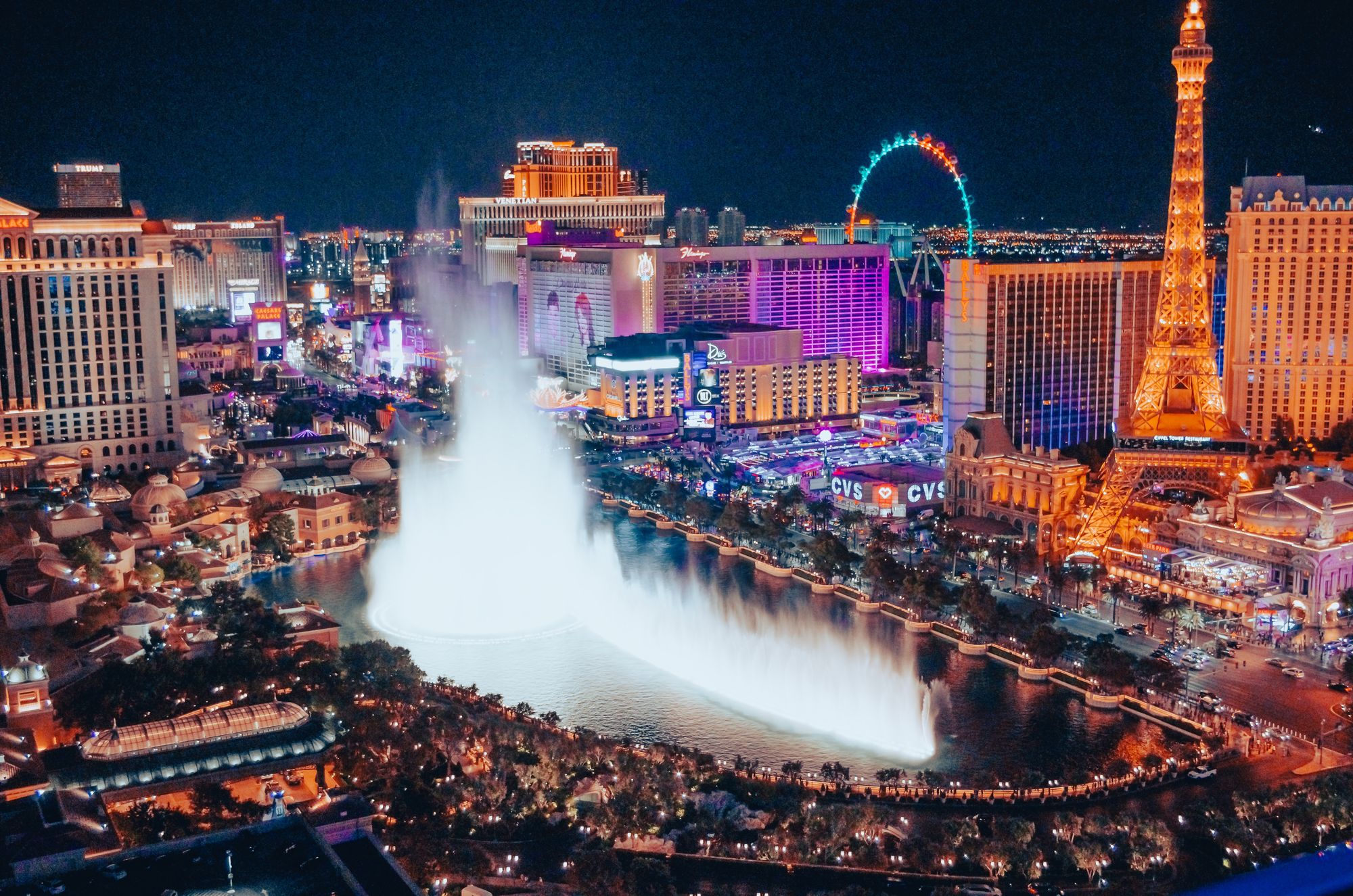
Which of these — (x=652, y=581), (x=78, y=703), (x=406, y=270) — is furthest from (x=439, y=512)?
(x=406, y=270)

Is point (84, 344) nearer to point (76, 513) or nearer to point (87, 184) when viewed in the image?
point (76, 513)

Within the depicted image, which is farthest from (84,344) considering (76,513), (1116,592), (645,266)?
(1116,592)

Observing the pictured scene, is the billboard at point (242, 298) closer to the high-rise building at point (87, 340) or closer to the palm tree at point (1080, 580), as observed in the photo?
the high-rise building at point (87, 340)

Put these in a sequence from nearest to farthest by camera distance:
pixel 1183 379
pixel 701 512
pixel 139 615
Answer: pixel 139 615, pixel 1183 379, pixel 701 512

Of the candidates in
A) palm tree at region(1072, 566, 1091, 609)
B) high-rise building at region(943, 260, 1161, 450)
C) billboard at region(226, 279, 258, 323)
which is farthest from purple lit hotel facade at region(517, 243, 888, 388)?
palm tree at region(1072, 566, 1091, 609)

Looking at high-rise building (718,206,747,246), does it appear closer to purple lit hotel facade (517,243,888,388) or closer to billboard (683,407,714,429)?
purple lit hotel facade (517,243,888,388)

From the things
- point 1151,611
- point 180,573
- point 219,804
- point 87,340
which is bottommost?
point 219,804
